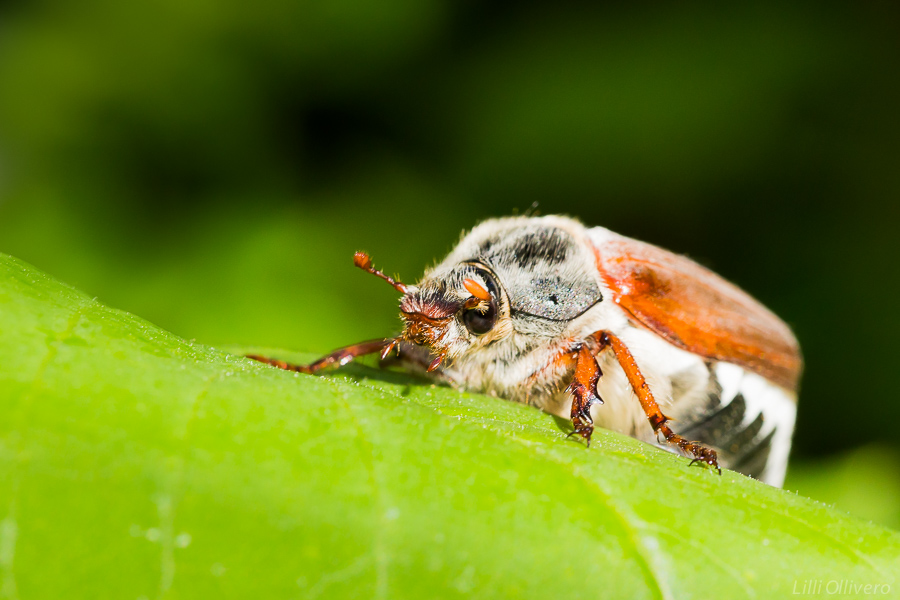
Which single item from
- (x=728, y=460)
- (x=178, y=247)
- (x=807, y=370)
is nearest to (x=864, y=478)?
(x=728, y=460)

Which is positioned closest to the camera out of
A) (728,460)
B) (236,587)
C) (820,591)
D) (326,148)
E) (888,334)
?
(236,587)

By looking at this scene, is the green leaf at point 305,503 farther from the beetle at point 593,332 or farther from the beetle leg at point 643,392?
the beetle at point 593,332

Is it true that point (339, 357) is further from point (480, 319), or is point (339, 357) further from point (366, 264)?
point (480, 319)

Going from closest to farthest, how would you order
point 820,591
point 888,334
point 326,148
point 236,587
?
point 236,587, point 820,591, point 888,334, point 326,148

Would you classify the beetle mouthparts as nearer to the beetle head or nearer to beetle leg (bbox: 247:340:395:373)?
the beetle head

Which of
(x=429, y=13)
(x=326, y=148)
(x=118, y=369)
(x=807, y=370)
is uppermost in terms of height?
(x=429, y=13)

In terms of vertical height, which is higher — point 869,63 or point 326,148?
point 326,148

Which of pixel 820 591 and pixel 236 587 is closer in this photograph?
pixel 236 587

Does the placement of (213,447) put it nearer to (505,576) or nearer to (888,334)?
(505,576)
